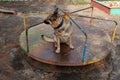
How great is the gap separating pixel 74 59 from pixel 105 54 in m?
0.83

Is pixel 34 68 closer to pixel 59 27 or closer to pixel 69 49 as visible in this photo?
pixel 69 49

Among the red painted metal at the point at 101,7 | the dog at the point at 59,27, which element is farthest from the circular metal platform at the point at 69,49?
the red painted metal at the point at 101,7

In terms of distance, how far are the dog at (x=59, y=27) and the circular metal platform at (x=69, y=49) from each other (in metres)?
0.19

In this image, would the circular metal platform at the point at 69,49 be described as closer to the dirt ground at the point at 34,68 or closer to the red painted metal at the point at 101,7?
the dirt ground at the point at 34,68

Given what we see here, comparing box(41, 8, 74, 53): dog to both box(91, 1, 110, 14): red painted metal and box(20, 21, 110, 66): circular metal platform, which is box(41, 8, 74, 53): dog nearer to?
box(20, 21, 110, 66): circular metal platform

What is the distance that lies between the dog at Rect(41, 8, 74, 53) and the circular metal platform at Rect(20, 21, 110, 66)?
0.62 feet

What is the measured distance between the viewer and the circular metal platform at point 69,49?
4578 millimetres

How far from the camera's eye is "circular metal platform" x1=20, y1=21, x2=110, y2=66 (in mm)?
4578

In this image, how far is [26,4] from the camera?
341 inches

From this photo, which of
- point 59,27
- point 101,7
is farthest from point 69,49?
point 101,7

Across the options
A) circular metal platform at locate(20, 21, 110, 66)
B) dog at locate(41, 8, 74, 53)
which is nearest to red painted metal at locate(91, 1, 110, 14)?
circular metal platform at locate(20, 21, 110, 66)

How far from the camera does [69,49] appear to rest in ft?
16.2

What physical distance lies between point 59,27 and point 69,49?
776 millimetres

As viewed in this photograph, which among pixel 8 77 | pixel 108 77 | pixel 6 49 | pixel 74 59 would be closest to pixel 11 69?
pixel 8 77
